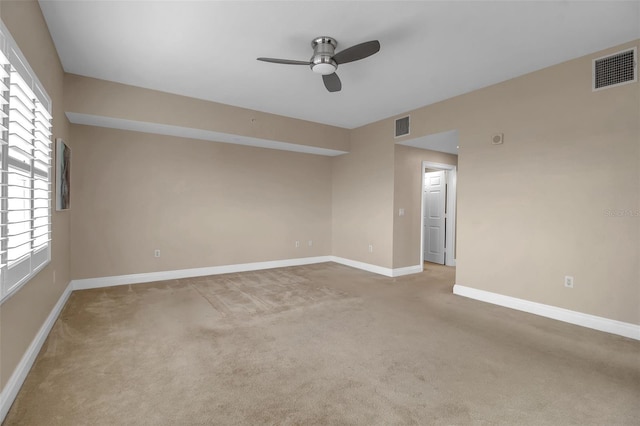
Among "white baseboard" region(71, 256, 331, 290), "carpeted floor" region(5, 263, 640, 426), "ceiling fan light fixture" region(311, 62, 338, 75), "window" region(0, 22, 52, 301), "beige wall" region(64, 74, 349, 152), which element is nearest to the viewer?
"window" region(0, 22, 52, 301)

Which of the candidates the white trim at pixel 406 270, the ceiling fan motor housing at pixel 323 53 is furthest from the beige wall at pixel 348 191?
the ceiling fan motor housing at pixel 323 53

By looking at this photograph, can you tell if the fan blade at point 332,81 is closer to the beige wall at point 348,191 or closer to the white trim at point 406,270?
the beige wall at point 348,191

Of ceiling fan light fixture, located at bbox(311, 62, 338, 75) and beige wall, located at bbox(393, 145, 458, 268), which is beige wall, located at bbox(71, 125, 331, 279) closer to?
beige wall, located at bbox(393, 145, 458, 268)

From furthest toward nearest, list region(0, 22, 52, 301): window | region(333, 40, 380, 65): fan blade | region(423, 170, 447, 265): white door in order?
region(423, 170, 447, 265): white door, region(333, 40, 380, 65): fan blade, region(0, 22, 52, 301): window

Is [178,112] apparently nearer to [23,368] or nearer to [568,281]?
[23,368]

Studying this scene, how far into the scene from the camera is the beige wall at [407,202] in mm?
5586

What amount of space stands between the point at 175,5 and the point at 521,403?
149 inches

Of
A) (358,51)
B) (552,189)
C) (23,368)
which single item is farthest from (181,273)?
(552,189)

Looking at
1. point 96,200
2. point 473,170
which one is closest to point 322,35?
point 473,170

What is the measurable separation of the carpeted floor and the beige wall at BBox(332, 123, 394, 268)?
184cm

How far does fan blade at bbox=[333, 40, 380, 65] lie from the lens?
2.69 metres

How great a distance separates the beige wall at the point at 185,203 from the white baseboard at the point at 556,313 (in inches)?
132

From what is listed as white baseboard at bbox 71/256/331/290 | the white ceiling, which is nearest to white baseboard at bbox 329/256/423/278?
white baseboard at bbox 71/256/331/290

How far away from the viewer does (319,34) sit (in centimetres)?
292
